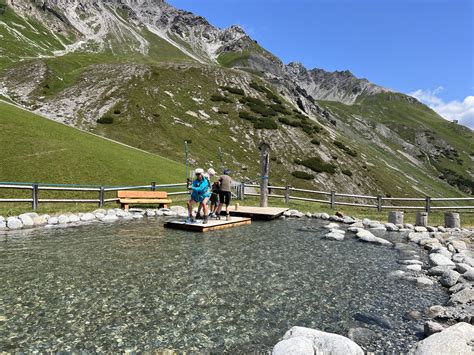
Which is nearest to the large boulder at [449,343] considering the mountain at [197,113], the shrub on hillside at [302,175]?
the mountain at [197,113]

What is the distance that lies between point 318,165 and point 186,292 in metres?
56.3

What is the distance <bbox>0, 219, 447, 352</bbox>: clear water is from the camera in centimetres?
738

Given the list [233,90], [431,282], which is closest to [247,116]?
[233,90]

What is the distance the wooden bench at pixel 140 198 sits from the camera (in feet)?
78.6

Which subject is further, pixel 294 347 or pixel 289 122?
pixel 289 122

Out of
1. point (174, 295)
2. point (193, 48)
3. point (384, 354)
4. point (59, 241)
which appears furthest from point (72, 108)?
point (193, 48)

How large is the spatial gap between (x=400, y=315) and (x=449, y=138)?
695 ft

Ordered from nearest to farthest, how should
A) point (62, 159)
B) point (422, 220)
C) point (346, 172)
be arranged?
point (422, 220) → point (62, 159) → point (346, 172)

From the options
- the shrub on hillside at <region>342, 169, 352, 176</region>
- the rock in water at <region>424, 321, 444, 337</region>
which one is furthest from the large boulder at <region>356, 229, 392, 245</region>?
the shrub on hillside at <region>342, 169, 352, 176</region>

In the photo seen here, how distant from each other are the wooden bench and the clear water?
743 cm

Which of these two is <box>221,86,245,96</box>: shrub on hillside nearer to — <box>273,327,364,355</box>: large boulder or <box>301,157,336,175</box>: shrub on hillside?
<box>301,157,336,175</box>: shrub on hillside

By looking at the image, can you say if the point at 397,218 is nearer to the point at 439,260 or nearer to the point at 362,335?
the point at 439,260

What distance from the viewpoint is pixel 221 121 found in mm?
68375

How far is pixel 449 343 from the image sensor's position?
6625 millimetres
